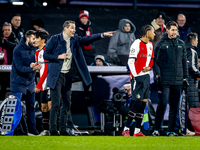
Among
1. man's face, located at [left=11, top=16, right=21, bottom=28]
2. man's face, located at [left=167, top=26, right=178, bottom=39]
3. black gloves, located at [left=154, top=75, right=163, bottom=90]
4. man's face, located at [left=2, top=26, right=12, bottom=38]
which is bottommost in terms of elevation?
black gloves, located at [left=154, top=75, right=163, bottom=90]

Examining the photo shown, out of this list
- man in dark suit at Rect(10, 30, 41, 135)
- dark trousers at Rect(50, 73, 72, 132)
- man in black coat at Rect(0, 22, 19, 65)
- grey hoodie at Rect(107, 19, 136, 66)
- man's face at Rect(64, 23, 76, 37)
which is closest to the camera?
dark trousers at Rect(50, 73, 72, 132)

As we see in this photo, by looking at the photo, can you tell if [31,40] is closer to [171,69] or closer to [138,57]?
[138,57]

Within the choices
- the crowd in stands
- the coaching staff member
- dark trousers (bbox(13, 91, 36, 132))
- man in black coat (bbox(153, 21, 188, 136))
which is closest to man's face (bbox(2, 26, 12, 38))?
the crowd in stands

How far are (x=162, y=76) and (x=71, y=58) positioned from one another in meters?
1.50

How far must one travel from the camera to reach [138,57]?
517 cm

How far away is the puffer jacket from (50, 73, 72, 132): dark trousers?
2.53 meters

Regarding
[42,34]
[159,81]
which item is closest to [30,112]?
[42,34]

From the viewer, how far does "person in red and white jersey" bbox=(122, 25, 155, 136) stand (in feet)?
16.8

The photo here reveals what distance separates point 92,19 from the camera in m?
10.8

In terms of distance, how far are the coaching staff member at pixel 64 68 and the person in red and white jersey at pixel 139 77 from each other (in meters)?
0.65

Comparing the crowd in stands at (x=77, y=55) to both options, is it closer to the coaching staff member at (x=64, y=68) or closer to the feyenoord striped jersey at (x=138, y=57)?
the coaching staff member at (x=64, y=68)

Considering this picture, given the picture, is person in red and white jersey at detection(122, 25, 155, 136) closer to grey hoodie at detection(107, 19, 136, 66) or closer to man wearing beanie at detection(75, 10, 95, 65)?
grey hoodie at detection(107, 19, 136, 66)

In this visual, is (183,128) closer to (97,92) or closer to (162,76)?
(162,76)

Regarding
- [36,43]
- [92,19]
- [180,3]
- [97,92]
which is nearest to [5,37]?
[36,43]
